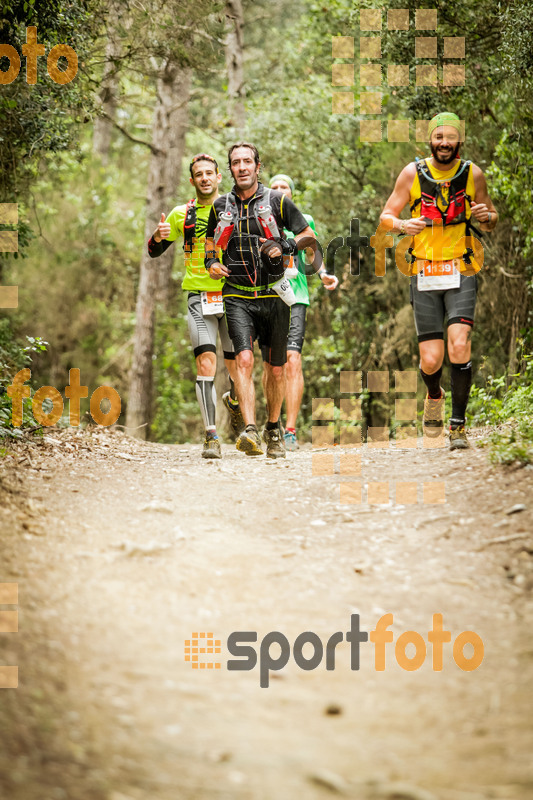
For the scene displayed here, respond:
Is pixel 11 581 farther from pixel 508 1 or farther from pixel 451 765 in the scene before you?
pixel 508 1

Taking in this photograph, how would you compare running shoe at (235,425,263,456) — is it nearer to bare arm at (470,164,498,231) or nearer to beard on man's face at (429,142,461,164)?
bare arm at (470,164,498,231)

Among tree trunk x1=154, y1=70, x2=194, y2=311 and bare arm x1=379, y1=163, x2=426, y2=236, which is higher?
tree trunk x1=154, y1=70, x2=194, y2=311

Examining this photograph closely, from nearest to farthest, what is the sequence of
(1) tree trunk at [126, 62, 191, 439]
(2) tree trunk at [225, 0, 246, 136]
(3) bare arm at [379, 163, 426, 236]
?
(3) bare arm at [379, 163, 426, 236] < (2) tree trunk at [225, 0, 246, 136] < (1) tree trunk at [126, 62, 191, 439]

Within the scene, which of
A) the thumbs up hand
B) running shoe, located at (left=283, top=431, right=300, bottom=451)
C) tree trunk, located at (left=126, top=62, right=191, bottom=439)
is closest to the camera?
the thumbs up hand

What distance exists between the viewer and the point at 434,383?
6820 mm

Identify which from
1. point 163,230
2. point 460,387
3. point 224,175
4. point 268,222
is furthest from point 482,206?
point 224,175

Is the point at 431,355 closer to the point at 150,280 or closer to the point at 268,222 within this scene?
the point at 268,222

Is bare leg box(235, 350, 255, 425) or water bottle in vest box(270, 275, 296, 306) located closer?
water bottle in vest box(270, 275, 296, 306)

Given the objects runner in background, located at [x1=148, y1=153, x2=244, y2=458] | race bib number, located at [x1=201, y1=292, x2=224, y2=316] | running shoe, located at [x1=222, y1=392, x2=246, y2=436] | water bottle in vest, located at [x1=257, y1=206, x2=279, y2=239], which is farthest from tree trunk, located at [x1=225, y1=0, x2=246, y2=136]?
water bottle in vest, located at [x1=257, y1=206, x2=279, y2=239]

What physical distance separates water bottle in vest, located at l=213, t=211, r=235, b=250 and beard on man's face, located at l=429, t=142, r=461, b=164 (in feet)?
5.40

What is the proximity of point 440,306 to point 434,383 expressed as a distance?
0.62 meters

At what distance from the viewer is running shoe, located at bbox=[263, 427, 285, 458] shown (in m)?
7.36

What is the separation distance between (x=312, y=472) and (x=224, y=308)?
1653mm

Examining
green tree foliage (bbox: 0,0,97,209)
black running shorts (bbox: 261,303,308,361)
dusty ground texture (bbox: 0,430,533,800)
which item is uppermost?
green tree foliage (bbox: 0,0,97,209)
